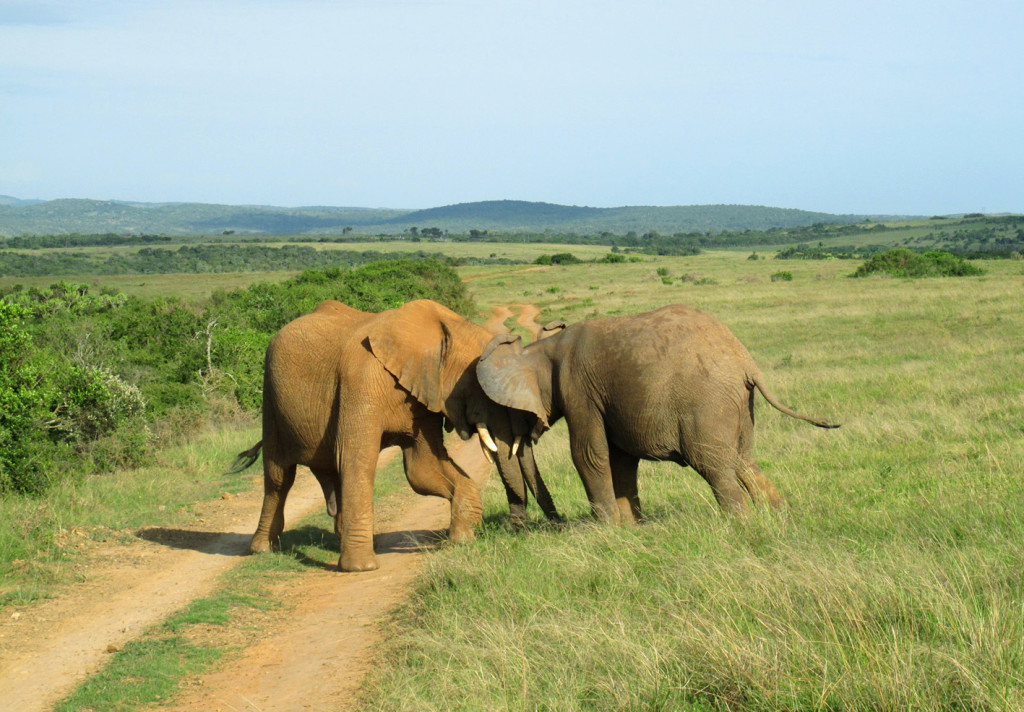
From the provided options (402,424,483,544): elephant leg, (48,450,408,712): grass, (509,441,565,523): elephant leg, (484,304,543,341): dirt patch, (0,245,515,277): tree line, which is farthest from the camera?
(0,245,515,277): tree line

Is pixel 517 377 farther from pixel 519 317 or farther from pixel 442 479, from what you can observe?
pixel 519 317

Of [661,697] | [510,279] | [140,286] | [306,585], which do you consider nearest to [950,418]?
[306,585]

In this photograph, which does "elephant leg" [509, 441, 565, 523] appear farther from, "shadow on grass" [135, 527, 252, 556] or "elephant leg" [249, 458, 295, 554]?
"shadow on grass" [135, 527, 252, 556]

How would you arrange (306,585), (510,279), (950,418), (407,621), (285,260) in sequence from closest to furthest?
(407,621)
(306,585)
(950,418)
(510,279)
(285,260)

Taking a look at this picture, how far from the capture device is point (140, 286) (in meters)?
72.9

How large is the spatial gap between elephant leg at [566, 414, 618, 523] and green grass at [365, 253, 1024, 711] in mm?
274

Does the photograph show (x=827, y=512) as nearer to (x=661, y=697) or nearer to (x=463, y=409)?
(x=463, y=409)

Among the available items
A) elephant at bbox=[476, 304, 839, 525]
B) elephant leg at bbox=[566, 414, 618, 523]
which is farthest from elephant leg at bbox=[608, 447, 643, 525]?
elephant leg at bbox=[566, 414, 618, 523]

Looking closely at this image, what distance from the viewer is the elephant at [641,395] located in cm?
763

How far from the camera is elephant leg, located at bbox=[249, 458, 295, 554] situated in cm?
963

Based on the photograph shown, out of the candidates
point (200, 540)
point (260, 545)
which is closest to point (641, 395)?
point (260, 545)

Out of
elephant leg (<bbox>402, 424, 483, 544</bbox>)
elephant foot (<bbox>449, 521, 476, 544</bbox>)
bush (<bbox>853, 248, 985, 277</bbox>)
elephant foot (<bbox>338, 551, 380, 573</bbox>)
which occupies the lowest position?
bush (<bbox>853, 248, 985, 277</bbox>)

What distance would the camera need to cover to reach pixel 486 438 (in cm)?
877

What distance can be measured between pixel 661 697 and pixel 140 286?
7376cm
